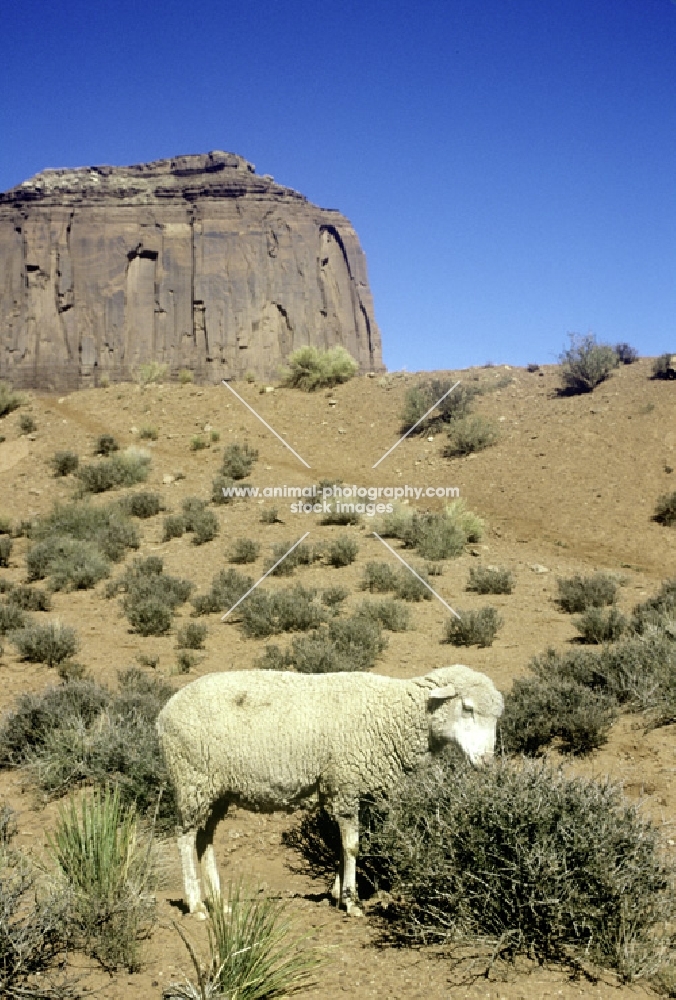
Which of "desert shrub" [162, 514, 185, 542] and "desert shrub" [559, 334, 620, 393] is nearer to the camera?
"desert shrub" [162, 514, 185, 542]

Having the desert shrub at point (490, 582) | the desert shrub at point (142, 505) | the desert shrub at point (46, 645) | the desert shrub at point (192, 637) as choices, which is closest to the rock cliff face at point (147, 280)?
the desert shrub at point (142, 505)

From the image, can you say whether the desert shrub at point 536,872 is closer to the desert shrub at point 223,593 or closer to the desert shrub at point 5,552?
the desert shrub at point 223,593

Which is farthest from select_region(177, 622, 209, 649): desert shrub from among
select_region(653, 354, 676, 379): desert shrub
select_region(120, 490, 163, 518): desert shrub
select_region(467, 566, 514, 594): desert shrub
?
select_region(653, 354, 676, 379): desert shrub

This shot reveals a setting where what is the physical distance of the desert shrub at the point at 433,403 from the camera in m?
26.6

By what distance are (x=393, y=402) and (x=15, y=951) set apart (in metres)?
26.2

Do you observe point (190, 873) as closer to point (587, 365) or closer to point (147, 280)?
point (587, 365)

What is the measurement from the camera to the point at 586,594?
42.3ft

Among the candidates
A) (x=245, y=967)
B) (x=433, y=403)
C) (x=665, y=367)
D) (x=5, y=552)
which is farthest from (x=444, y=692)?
(x=665, y=367)

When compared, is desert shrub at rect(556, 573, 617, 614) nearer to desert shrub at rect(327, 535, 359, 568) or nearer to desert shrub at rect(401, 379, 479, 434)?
desert shrub at rect(327, 535, 359, 568)

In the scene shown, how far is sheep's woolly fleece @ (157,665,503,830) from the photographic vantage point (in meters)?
4.70

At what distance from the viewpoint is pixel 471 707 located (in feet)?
14.9

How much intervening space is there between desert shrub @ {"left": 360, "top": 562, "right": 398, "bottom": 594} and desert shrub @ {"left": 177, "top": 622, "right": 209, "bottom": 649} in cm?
370

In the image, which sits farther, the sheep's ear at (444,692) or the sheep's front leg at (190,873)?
the sheep's front leg at (190,873)

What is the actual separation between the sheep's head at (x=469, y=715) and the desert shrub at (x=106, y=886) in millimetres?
1835
